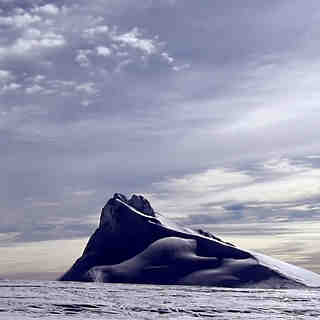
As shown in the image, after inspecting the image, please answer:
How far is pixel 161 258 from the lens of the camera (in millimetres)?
97125

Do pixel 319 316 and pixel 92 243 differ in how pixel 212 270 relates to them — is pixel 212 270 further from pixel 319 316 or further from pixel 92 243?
pixel 319 316

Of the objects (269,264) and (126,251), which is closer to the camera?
(269,264)

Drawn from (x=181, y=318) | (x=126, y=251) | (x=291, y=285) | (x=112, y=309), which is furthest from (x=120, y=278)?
(x=181, y=318)

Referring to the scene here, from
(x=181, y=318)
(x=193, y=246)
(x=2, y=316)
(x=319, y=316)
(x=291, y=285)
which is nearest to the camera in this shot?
(x=2, y=316)

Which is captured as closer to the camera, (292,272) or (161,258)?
(292,272)

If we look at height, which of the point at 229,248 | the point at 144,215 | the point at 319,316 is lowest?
the point at 319,316

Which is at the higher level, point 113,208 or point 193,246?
point 113,208

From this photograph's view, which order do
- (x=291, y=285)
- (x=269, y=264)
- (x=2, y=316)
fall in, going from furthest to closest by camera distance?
(x=269, y=264), (x=291, y=285), (x=2, y=316)

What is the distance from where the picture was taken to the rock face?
8938cm

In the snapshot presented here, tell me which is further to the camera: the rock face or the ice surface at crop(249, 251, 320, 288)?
the rock face

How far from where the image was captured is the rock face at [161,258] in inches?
3519

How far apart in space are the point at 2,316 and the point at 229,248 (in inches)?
2910

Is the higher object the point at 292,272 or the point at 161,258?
the point at 161,258

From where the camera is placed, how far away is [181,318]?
97.4ft
